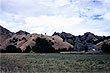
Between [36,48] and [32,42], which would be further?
[32,42]

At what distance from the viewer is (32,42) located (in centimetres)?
14550

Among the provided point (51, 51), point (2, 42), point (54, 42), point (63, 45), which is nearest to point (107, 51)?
point (51, 51)

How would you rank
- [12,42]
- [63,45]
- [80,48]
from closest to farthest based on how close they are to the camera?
[80,48]
[63,45]
[12,42]

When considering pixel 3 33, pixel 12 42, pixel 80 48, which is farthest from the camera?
pixel 3 33

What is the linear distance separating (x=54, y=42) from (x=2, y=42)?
5379 cm

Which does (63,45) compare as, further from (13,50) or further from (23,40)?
(13,50)

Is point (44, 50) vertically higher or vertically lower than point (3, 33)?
lower

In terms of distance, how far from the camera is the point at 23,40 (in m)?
162

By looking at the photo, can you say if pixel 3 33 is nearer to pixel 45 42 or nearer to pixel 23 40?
pixel 23 40

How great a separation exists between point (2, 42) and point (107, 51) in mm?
107970

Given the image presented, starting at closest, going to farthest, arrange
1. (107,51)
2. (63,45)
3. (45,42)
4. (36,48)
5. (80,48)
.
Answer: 1. (107,51)
2. (36,48)
3. (45,42)
4. (80,48)
5. (63,45)

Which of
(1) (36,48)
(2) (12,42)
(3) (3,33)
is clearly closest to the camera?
(1) (36,48)

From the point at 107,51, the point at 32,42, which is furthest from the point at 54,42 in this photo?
the point at 107,51

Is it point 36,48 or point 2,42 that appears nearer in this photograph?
point 36,48
